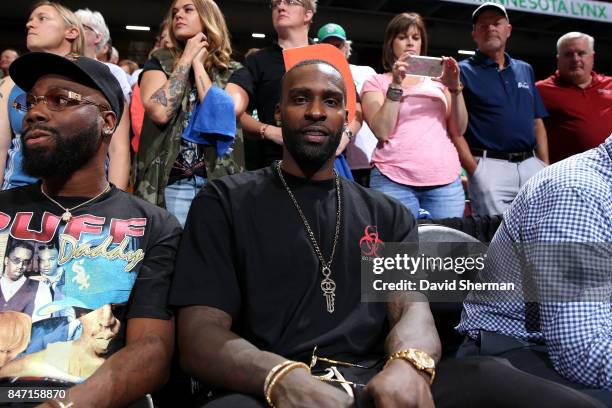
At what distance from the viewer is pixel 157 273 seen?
1811mm

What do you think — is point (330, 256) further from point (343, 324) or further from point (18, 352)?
point (18, 352)

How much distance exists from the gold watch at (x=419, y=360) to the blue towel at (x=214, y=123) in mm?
1449

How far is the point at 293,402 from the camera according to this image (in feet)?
4.84

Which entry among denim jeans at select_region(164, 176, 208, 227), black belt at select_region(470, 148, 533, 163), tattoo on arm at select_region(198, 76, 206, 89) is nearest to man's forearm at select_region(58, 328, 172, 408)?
denim jeans at select_region(164, 176, 208, 227)

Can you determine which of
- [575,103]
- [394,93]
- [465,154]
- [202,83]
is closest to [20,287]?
[202,83]

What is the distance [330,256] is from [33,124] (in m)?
1.08

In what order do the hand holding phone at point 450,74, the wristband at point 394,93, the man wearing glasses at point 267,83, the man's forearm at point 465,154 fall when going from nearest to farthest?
the man wearing glasses at point 267,83 < the wristband at point 394,93 < the hand holding phone at point 450,74 < the man's forearm at point 465,154

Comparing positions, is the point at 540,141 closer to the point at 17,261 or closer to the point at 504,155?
the point at 504,155

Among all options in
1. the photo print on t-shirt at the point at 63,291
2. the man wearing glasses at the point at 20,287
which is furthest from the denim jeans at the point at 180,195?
the man wearing glasses at the point at 20,287

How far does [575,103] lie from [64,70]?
13.1 ft

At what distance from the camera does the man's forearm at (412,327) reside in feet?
5.74

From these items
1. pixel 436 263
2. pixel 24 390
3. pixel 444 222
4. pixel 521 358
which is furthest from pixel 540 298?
pixel 24 390

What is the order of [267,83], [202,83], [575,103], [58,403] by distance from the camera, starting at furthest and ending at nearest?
[575,103] → [267,83] → [202,83] → [58,403]

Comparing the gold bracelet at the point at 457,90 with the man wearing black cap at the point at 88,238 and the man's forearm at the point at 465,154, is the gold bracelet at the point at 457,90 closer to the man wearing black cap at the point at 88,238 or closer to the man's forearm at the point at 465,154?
the man's forearm at the point at 465,154
